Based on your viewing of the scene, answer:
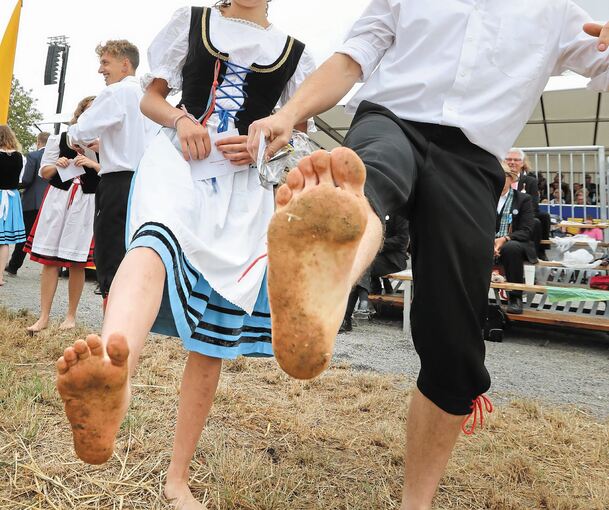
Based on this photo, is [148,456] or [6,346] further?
[6,346]

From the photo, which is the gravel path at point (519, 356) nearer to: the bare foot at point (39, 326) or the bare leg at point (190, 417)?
the bare foot at point (39, 326)

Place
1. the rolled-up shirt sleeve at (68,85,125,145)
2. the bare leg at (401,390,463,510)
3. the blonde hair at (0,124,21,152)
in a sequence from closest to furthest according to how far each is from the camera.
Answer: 1. the bare leg at (401,390,463,510)
2. the rolled-up shirt sleeve at (68,85,125,145)
3. the blonde hair at (0,124,21,152)

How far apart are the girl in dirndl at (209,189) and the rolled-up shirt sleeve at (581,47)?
0.81m

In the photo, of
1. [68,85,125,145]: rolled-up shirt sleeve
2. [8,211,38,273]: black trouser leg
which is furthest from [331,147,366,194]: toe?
[8,211,38,273]: black trouser leg

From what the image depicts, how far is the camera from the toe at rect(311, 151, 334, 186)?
3.21 feet

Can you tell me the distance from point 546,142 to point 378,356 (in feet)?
22.0

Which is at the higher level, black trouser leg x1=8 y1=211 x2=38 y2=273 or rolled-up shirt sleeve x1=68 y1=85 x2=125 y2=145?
rolled-up shirt sleeve x1=68 y1=85 x2=125 y2=145

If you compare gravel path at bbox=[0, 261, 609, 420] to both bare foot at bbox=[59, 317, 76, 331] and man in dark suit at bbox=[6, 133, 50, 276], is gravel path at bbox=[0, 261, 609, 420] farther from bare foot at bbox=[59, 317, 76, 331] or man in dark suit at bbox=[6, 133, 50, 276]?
man in dark suit at bbox=[6, 133, 50, 276]

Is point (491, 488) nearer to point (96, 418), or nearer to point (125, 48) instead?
point (96, 418)

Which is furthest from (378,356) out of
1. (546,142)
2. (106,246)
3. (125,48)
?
(546,142)

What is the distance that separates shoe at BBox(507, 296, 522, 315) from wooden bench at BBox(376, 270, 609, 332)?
37mm

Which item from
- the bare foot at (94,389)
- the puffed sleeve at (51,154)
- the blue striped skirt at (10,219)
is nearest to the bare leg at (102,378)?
the bare foot at (94,389)

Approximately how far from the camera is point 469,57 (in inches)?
59.1

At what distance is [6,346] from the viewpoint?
11.4ft
